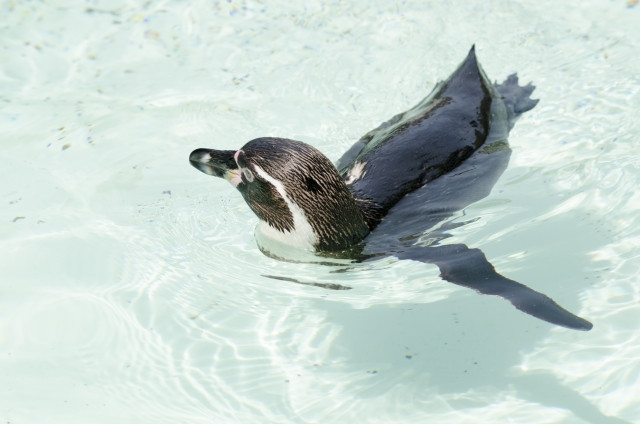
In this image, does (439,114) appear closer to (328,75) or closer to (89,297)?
(328,75)

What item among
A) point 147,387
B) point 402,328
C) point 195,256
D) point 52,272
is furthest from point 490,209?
point 52,272

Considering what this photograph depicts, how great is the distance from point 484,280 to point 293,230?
975 millimetres

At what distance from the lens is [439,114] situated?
4.44 metres

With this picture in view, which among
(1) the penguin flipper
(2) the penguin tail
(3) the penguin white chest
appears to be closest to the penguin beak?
(3) the penguin white chest

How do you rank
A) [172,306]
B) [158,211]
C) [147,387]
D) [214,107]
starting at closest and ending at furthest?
[147,387]
[172,306]
[158,211]
[214,107]

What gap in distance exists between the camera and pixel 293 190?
3742 mm

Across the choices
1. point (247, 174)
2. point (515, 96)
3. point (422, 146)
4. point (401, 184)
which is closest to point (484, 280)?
point (401, 184)

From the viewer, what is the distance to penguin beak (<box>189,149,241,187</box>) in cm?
395

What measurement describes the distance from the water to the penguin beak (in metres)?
0.51

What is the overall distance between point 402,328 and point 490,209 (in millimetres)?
1074

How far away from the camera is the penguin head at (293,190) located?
3717 mm

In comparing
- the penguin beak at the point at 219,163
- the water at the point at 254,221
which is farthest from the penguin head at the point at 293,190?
the water at the point at 254,221

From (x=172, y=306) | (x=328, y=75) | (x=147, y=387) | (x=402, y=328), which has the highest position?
(x=328, y=75)

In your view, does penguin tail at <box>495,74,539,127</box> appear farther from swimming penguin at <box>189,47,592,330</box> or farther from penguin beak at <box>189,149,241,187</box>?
penguin beak at <box>189,149,241,187</box>
